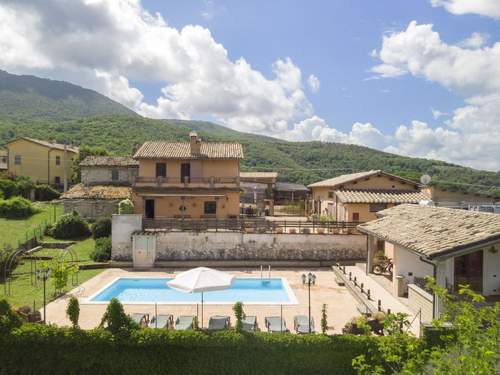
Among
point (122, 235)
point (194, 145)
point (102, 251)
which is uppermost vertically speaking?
point (194, 145)

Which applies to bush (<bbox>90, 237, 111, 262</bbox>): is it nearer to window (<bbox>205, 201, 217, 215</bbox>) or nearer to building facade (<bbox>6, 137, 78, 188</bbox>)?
window (<bbox>205, 201, 217, 215</bbox>)

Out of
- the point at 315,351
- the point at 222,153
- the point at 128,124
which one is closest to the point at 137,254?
the point at 222,153

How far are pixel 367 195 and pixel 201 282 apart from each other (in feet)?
71.4

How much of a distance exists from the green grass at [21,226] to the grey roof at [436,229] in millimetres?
25153

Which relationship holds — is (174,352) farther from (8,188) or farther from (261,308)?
(8,188)

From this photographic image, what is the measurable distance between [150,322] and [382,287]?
472 inches

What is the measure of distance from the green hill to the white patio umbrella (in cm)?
11169

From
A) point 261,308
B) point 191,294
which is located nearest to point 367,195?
point 261,308

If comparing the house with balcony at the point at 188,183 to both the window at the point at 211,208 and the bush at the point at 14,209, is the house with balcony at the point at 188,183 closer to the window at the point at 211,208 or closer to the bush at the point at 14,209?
the window at the point at 211,208

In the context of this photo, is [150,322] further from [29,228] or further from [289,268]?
[29,228]

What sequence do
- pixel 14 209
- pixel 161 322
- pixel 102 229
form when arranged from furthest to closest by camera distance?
pixel 14 209, pixel 102 229, pixel 161 322

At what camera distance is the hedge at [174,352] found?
11.5 meters

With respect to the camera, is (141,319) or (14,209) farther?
(14,209)

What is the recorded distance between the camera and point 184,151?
36.9 metres
